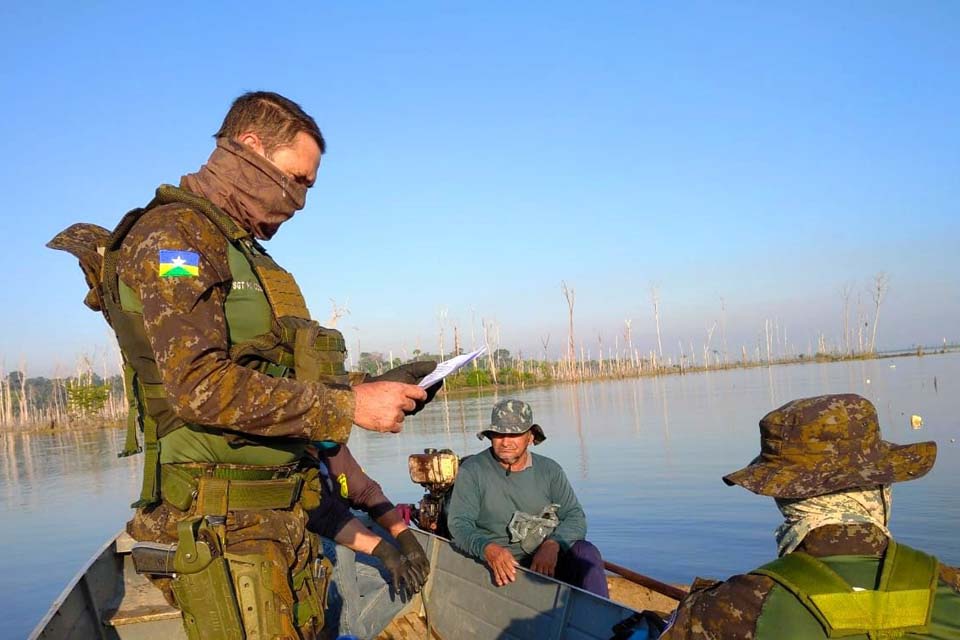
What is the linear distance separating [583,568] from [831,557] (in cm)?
307

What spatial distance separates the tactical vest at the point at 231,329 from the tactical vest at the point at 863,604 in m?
1.28

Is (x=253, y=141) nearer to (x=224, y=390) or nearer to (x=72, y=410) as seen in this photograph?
(x=224, y=390)

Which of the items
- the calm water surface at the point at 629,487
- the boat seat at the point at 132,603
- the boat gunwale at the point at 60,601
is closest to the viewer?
the boat gunwale at the point at 60,601

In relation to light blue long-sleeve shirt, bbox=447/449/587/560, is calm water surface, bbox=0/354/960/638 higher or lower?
lower

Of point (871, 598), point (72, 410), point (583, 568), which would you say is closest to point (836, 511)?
point (871, 598)

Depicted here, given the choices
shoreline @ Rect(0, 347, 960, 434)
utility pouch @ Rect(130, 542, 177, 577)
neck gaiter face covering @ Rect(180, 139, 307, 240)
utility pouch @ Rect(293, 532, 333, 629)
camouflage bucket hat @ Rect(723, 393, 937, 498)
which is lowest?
shoreline @ Rect(0, 347, 960, 434)

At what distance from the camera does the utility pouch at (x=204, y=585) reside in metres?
1.99

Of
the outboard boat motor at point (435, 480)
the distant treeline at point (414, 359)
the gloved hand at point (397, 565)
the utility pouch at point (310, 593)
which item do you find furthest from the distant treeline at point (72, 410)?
the utility pouch at point (310, 593)

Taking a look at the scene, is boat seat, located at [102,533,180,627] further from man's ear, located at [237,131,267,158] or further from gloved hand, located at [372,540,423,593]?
man's ear, located at [237,131,267,158]

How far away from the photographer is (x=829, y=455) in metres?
2.01

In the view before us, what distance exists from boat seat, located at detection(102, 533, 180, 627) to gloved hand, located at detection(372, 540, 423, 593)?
1.14m

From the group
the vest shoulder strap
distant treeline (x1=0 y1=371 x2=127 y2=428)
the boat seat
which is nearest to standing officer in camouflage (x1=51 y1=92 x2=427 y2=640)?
the vest shoulder strap

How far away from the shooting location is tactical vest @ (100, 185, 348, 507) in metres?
1.99

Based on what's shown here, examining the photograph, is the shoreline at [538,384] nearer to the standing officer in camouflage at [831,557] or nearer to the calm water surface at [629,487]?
the calm water surface at [629,487]
